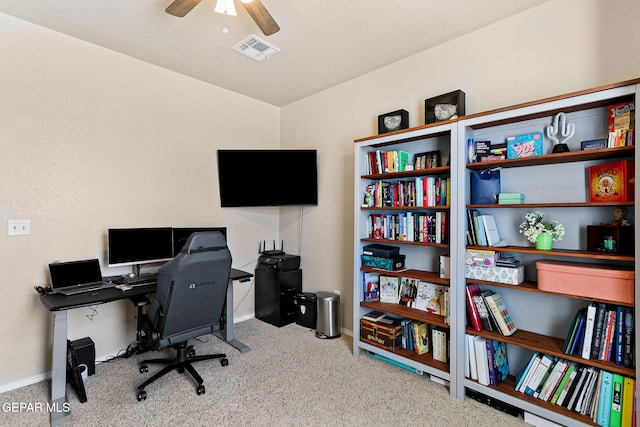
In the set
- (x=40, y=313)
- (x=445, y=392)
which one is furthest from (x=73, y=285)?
(x=445, y=392)

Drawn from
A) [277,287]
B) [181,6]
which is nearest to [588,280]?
[277,287]

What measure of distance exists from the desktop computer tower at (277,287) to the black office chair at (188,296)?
117 cm

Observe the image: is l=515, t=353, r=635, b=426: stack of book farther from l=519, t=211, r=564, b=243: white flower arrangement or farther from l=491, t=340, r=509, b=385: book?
l=519, t=211, r=564, b=243: white flower arrangement

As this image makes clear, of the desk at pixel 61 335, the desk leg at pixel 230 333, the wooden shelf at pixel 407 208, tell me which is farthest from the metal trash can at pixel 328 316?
the desk at pixel 61 335

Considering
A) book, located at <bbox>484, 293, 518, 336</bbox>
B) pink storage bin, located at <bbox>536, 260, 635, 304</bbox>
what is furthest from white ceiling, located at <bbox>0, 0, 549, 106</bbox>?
book, located at <bbox>484, 293, 518, 336</bbox>

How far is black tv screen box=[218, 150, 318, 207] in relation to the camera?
137 inches

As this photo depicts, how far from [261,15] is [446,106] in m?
1.48

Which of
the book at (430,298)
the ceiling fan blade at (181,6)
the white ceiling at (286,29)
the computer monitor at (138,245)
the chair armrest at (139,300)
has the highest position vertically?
the white ceiling at (286,29)

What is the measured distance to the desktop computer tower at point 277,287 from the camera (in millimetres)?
3492

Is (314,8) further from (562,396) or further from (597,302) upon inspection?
(562,396)

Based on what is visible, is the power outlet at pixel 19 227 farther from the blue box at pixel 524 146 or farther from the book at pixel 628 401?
the book at pixel 628 401

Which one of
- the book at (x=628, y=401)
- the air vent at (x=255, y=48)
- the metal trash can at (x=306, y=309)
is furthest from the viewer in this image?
the metal trash can at (x=306, y=309)

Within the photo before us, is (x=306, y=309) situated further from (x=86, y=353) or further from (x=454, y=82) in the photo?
(x=454, y=82)

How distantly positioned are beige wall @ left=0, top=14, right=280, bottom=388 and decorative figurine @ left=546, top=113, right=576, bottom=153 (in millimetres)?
3133
